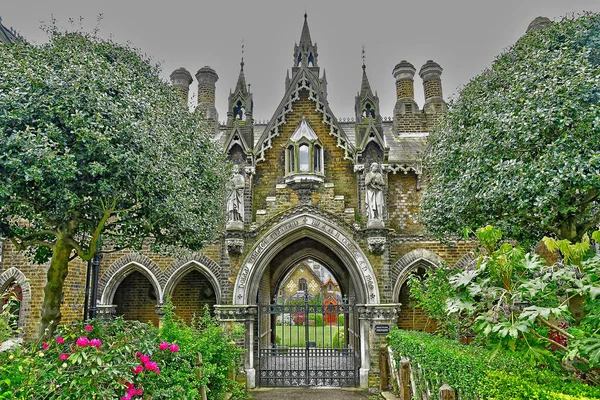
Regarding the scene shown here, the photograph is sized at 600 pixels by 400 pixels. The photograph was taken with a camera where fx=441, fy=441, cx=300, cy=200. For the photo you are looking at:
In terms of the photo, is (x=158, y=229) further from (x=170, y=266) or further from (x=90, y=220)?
(x=170, y=266)

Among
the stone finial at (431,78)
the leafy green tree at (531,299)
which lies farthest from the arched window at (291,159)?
the stone finial at (431,78)

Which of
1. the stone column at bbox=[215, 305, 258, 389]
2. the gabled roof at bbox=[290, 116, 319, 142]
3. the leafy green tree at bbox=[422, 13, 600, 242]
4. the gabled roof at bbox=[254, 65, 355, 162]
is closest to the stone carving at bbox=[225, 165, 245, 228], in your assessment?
the gabled roof at bbox=[254, 65, 355, 162]

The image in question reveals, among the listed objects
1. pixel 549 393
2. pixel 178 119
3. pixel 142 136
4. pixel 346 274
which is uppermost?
pixel 178 119

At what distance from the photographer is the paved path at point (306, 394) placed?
11.0m

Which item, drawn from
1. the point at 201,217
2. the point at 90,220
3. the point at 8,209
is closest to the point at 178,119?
the point at 201,217

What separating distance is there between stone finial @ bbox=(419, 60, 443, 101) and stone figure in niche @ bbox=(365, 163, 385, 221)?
10.3 metres

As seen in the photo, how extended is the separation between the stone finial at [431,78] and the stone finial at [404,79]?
0.78 metres

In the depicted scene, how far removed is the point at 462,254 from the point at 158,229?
32.2ft

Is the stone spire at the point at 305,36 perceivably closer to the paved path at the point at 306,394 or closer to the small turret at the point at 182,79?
the small turret at the point at 182,79

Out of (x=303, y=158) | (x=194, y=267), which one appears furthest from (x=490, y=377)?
(x=194, y=267)

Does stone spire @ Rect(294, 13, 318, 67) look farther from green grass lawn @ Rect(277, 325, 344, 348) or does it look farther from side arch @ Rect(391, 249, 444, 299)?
green grass lawn @ Rect(277, 325, 344, 348)

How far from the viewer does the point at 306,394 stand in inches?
448

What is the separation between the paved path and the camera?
11.0m

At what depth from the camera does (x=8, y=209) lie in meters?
6.85
